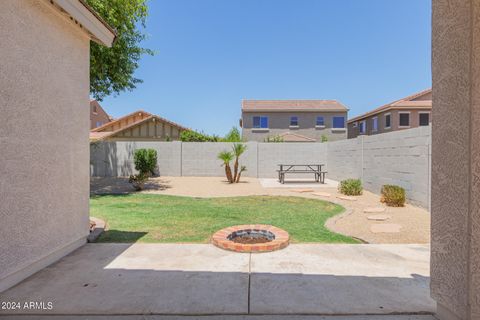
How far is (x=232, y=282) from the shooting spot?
3232mm

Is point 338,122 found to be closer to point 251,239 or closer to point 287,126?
point 287,126

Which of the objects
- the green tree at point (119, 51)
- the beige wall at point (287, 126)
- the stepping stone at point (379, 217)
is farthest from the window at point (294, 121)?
the stepping stone at point (379, 217)

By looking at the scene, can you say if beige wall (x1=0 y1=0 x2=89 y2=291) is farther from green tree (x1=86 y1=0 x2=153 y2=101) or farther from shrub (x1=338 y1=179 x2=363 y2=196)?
shrub (x1=338 y1=179 x2=363 y2=196)

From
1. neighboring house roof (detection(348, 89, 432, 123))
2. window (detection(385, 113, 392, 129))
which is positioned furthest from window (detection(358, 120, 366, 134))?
window (detection(385, 113, 392, 129))

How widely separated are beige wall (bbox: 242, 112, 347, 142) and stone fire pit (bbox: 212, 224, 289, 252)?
938 inches

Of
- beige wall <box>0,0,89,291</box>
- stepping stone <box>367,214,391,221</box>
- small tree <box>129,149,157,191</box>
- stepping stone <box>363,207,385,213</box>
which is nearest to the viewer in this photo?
beige wall <box>0,0,89,291</box>

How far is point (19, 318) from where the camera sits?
8.44 ft

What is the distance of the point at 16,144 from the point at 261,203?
6610 mm

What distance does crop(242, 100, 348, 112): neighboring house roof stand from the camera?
94.0ft

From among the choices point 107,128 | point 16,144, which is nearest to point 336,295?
point 16,144

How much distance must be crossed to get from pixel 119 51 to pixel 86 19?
7.78 metres

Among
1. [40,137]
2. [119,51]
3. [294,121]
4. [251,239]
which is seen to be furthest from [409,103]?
[40,137]

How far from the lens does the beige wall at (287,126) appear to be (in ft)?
94.6

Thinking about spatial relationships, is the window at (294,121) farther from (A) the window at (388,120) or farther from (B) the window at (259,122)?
(A) the window at (388,120)
